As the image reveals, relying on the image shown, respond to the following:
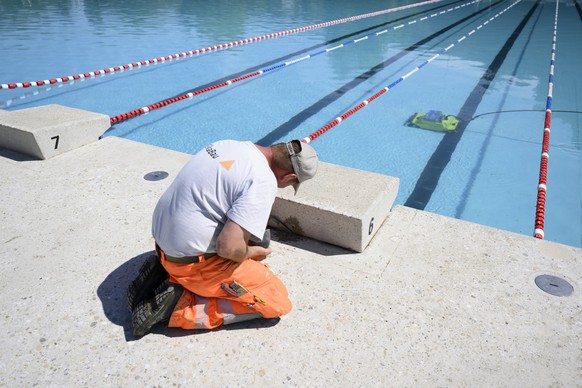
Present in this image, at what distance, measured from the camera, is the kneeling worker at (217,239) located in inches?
76.3

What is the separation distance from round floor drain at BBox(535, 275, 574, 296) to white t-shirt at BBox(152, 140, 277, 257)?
184 cm

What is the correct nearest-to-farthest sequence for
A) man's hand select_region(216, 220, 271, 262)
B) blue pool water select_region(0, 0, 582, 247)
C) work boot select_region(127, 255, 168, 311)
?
1. man's hand select_region(216, 220, 271, 262)
2. work boot select_region(127, 255, 168, 311)
3. blue pool water select_region(0, 0, 582, 247)

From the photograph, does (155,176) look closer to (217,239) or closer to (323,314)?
(217,239)

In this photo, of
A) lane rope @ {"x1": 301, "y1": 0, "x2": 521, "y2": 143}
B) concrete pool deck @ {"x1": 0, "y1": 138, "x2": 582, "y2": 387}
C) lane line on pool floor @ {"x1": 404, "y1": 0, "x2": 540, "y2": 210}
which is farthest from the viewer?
lane rope @ {"x1": 301, "y1": 0, "x2": 521, "y2": 143}

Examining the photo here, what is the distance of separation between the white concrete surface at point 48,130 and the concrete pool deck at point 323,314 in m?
1.00

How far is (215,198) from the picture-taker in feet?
6.45

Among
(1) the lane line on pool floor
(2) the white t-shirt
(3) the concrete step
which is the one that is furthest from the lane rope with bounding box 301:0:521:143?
(2) the white t-shirt

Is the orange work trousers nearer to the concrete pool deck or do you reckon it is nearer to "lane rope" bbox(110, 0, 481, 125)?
the concrete pool deck

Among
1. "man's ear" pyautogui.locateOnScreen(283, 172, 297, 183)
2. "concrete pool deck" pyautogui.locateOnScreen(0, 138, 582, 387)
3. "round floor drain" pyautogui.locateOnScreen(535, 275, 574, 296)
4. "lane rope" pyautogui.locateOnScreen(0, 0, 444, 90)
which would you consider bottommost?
"lane rope" pyautogui.locateOnScreen(0, 0, 444, 90)

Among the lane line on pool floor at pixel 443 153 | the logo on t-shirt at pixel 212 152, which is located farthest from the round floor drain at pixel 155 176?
the lane line on pool floor at pixel 443 153

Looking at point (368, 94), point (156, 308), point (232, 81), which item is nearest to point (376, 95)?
point (368, 94)

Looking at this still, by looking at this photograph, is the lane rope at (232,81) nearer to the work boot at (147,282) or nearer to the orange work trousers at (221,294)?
the work boot at (147,282)

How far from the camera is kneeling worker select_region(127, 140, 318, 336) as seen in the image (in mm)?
1938

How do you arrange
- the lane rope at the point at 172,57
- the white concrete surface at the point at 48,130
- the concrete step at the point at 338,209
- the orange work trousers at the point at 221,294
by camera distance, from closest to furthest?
the orange work trousers at the point at 221,294
the concrete step at the point at 338,209
the white concrete surface at the point at 48,130
the lane rope at the point at 172,57
